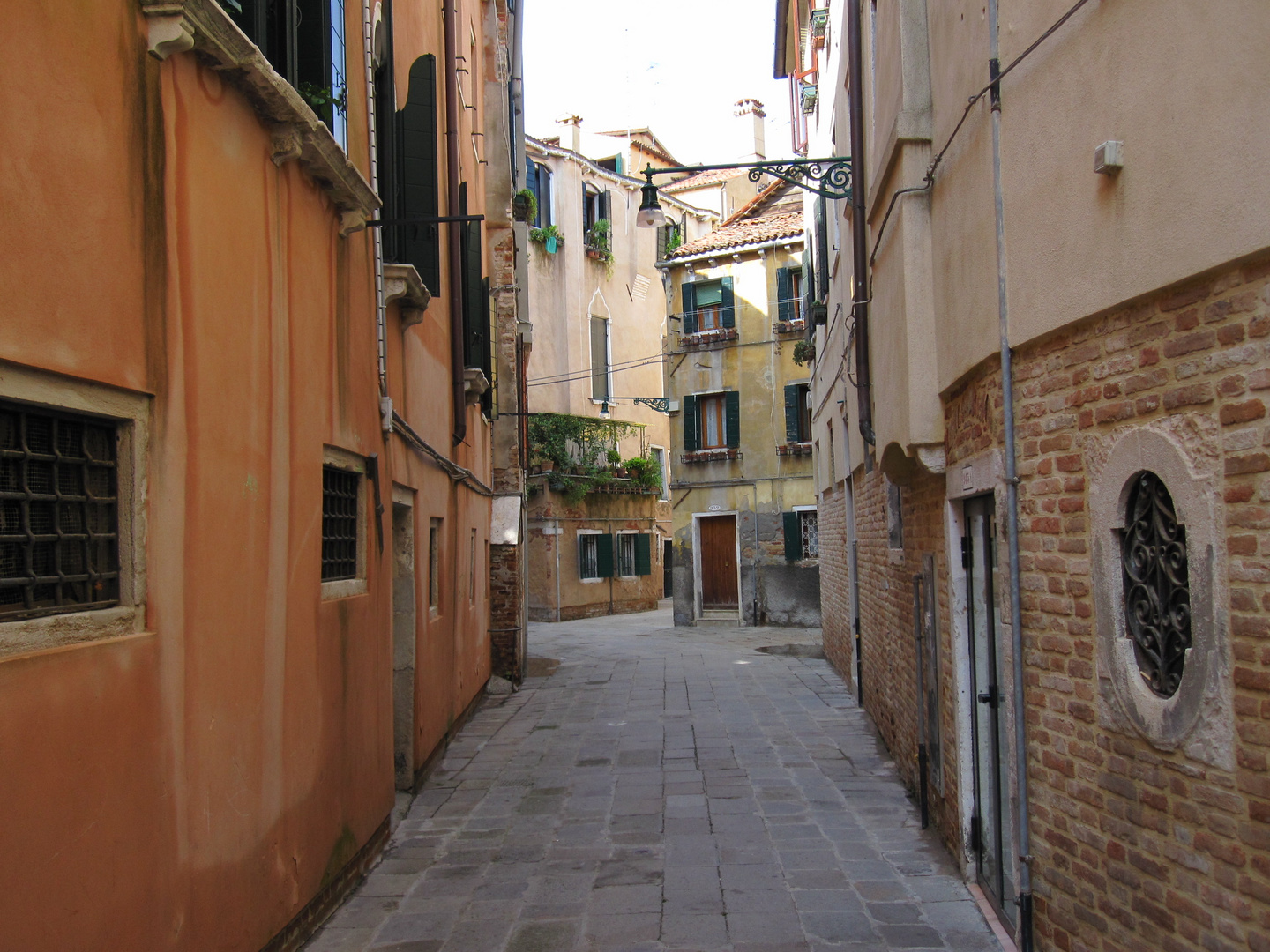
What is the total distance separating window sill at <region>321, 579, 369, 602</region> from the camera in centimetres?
555

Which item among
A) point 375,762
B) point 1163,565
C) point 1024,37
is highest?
point 1024,37

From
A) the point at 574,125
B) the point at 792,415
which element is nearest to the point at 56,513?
the point at 792,415

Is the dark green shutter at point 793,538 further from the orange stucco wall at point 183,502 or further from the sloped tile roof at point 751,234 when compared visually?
the orange stucco wall at point 183,502

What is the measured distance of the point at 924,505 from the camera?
21.9 ft

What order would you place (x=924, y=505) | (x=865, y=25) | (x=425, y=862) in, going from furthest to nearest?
(x=865, y=25) < (x=924, y=505) < (x=425, y=862)

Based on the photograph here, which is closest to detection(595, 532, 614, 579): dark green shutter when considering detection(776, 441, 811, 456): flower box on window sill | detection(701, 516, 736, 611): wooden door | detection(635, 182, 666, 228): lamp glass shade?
detection(701, 516, 736, 611): wooden door

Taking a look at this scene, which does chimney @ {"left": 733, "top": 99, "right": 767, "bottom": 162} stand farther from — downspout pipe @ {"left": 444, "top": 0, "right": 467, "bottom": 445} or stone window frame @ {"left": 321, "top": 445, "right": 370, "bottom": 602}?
stone window frame @ {"left": 321, "top": 445, "right": 370, "bottom": 602}

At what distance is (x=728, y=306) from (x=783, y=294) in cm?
133

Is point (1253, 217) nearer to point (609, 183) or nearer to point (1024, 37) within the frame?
point (1024, 37)

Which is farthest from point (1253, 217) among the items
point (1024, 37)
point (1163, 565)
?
point (1024, 37)

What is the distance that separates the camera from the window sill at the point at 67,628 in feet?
9.06

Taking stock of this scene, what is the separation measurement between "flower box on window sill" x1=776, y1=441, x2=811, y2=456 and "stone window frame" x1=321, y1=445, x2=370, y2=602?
55.2ft

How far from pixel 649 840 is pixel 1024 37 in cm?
479

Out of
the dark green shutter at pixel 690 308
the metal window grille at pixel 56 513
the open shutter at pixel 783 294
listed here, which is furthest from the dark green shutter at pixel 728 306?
the metal window grille at pixel 56 513
